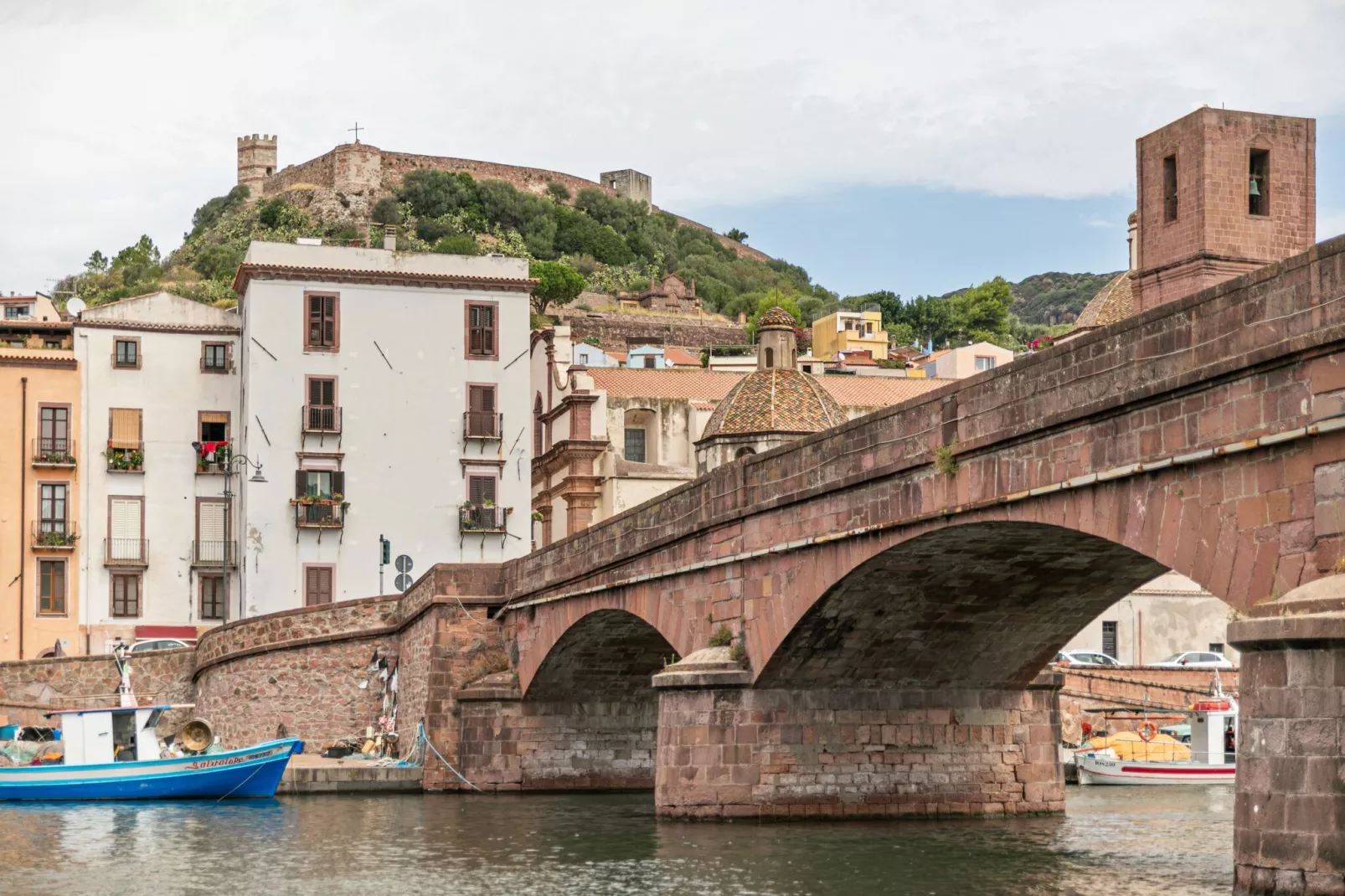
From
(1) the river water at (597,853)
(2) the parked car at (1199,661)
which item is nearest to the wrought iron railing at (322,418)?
(1) the river water at (597,853)

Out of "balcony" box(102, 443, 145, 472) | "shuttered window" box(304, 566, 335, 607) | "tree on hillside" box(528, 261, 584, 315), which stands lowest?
"shuttered window" box(304, 566, 335, 607)

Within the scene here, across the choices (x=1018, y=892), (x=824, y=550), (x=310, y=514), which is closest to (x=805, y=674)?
(x=824, y=550)

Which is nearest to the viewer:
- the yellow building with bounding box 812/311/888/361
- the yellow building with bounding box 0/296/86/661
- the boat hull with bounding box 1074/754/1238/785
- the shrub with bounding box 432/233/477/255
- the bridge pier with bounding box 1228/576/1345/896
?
the bridge pier with bounding box 1228/576/1345/896

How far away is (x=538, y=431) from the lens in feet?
221

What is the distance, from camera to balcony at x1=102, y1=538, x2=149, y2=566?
53.9m

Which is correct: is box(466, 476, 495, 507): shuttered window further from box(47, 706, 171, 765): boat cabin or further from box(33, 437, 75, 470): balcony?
box(47, 706, 171, 765): boat cabin

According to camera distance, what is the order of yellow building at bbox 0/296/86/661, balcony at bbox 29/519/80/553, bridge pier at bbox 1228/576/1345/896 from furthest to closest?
yellow building at bbox 0/296/86/661 → balcony at bbox 29/519/80/553 → bridge pier at bbox 1228/576/1345/896

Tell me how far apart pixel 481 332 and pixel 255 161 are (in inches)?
3984

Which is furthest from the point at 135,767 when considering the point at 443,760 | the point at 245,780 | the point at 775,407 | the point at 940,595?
the point at 775,407

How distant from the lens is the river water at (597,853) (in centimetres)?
2188

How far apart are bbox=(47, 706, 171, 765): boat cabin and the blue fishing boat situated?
2 cm

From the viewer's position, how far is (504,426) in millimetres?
54125

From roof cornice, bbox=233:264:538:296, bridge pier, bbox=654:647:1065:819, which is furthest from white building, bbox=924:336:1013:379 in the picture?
bridge pier, bbox=654:647:1065:819

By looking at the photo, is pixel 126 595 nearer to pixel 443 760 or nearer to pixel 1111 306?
pixel 443 760
